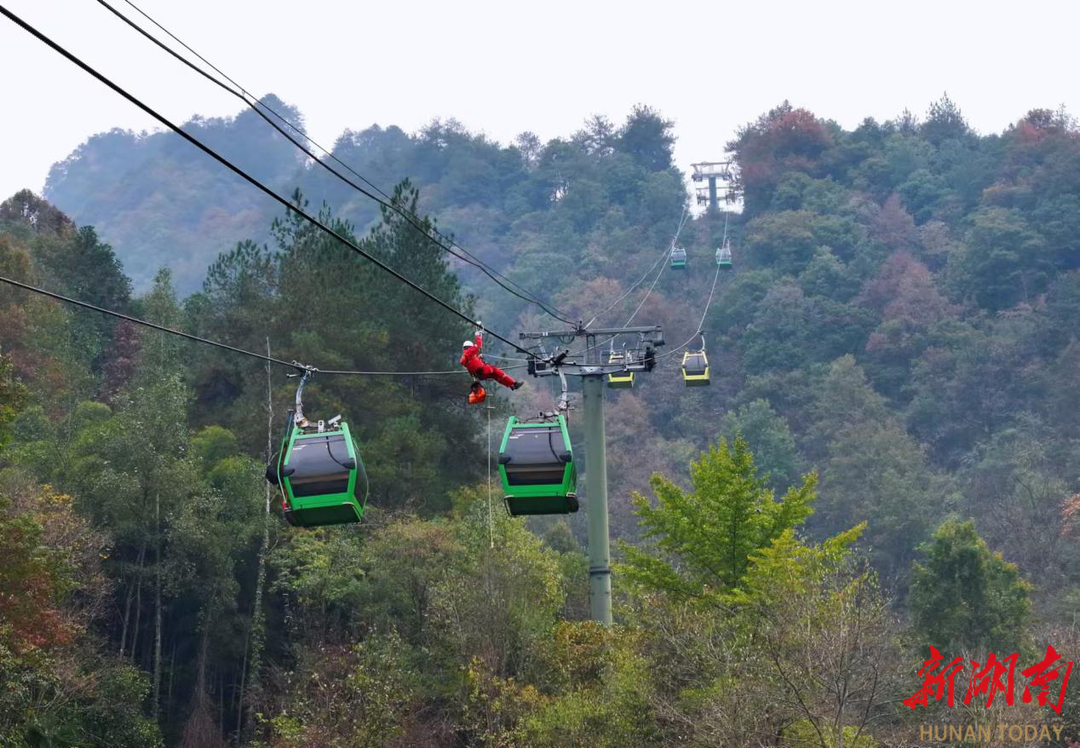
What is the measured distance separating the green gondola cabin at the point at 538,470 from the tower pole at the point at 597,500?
13407 mm

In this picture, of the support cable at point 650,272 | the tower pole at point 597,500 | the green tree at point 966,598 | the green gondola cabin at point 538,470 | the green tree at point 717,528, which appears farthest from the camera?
the support cable at point 650,272

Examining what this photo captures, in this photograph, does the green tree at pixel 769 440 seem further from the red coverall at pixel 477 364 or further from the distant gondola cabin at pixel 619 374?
the red coverall at pixel 477 364

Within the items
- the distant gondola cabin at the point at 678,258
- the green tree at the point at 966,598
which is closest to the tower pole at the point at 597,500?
the green tree at the point at 966,598

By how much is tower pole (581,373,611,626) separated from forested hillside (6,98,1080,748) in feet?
2.19

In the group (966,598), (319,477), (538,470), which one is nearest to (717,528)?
(538,470)

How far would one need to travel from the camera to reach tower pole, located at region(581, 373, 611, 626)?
3250 centimetres

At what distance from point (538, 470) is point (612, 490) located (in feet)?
186

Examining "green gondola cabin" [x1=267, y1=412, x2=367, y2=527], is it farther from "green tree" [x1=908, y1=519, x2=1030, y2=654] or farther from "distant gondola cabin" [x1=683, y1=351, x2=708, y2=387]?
"green tree" [x1=908, y1=519, x2=1030, y2=654]

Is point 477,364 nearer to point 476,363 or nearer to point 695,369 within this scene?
point 476,363

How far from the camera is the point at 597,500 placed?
32500mm

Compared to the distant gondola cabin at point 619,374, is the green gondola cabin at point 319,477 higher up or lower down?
lower down

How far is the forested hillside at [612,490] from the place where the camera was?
29500 millimetres

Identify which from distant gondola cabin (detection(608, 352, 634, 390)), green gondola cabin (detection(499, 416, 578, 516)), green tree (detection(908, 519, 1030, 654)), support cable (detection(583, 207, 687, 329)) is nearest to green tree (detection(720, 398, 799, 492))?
support cable (detection(583, 207, 687, 329))

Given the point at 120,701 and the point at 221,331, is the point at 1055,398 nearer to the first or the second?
the point at 221,331
